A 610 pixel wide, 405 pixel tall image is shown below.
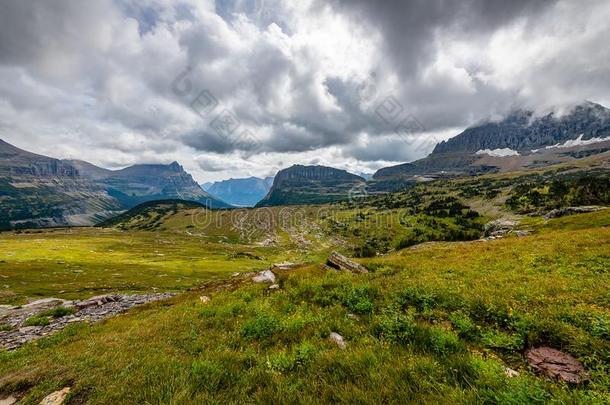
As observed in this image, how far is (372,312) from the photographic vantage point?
414 inches

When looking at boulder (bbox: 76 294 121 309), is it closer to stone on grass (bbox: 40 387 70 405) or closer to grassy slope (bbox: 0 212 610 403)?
grassy slope (bbox: 0 212 610 403)

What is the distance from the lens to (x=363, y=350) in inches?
265

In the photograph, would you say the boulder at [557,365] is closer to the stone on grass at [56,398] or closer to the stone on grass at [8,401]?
the stone on grass at [56,398]

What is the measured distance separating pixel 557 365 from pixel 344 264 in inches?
675

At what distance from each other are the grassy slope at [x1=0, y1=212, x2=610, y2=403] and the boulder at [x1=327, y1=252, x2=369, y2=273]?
26.3ft

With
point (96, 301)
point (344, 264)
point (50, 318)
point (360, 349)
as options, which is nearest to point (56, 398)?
point (360, 349)

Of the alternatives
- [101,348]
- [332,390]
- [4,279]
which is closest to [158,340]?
[101,348]

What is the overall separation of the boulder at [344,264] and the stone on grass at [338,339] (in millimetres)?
12229

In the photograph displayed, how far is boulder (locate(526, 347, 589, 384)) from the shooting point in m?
5.44

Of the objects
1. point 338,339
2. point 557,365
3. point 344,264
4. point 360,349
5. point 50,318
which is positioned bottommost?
point 50,318

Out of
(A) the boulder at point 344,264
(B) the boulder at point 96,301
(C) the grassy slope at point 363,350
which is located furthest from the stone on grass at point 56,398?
(B) the boulder at point 96,301

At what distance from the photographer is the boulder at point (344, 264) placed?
21622mm

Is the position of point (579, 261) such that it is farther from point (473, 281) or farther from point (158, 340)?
point (158, 340)

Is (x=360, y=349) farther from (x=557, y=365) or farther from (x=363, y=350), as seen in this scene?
(x=557, y=365)
